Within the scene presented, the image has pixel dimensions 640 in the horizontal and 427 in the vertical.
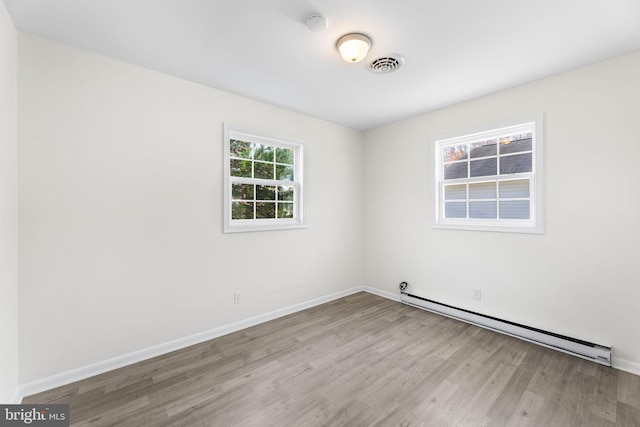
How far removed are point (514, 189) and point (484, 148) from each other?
60 centimetres

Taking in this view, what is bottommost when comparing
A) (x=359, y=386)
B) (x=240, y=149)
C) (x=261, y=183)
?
(x=359, y=386)

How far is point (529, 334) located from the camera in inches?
104

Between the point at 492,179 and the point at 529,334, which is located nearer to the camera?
the point at 529,334

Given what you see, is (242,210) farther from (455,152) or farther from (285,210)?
(455,152)

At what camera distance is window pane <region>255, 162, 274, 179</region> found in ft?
10.7

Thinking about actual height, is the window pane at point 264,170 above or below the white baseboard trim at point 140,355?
above

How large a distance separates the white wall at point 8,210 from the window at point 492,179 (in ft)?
12.9

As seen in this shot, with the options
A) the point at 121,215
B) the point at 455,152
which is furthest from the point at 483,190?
the point at 121,215

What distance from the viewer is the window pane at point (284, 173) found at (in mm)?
3455

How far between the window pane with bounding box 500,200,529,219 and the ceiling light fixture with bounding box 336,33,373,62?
2252 mm

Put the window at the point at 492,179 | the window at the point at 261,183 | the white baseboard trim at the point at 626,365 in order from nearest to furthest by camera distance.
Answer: the white baseboard trim at the point at 626,365 < the window at the point at 492,179 < the window at the point at 261,183

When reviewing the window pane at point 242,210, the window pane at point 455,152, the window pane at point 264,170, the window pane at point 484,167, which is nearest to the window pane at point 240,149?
the window pane at point 264,170

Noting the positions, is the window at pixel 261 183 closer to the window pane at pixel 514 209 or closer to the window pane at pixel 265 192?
the window pane at pixel 265 192

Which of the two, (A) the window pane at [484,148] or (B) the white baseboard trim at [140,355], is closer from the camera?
(B) the white baseboard trim at [140,355]
